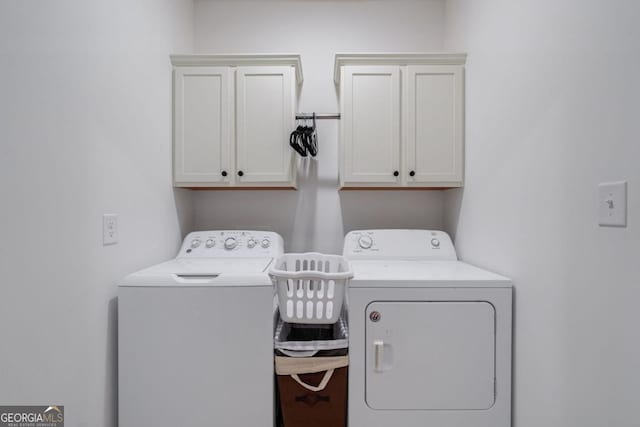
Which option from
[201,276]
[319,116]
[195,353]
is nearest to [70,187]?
[201,276]

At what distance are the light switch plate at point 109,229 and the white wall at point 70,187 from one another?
0.03 m

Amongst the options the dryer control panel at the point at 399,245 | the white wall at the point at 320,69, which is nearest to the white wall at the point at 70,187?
the white wall at the point at 320,69

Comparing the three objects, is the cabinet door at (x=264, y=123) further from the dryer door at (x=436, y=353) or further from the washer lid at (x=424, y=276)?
the dryer door at (x=436, y=353)

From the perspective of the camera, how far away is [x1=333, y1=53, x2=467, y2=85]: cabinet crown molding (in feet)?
5.95

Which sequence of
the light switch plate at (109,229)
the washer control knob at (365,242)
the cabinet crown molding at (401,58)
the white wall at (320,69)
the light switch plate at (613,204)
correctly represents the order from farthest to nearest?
the white wall at (320,69)
the washer control knob at (365,242)
the cabinet crown molding at (401,58)
the light switch plate at (109,229)
the light switch plate at (613,204)

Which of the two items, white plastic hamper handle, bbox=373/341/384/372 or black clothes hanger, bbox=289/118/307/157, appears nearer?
white plastic hamper handle, bbox=373/341/384/372

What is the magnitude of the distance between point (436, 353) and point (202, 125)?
1.78 metres

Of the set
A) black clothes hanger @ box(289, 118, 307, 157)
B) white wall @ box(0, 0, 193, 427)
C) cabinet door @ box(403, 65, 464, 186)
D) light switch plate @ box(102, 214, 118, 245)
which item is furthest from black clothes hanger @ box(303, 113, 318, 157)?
light switch plate @ box(102, 214, 118, 245)

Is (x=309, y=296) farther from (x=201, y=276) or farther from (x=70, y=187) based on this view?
(x=70, y=187)

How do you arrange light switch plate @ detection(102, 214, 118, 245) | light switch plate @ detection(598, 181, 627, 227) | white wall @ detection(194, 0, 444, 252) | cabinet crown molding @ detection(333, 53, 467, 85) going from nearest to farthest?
light switch plate @ detection(598, 181, 627, 227), light switch plate @ detection(102, 214, 118, 245), cabinet crown molding @ detection(333, 53, 467, 85), white wall @ detection(194, 0, 444, 252)

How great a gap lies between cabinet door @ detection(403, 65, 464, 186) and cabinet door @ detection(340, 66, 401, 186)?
0.09 metres

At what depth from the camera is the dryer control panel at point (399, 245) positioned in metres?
1.91

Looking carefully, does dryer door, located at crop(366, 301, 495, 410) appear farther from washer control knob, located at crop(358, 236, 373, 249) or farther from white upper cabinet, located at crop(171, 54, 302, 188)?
white upper cabinet, located at crop(171, 54, 302, 188)

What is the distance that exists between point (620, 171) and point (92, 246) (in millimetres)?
1816
